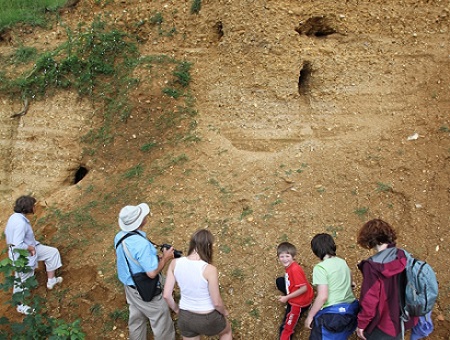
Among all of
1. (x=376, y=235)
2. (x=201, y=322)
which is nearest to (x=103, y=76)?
(x=201, y=322)

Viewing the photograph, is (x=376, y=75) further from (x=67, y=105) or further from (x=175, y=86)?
(x=67, y=105)

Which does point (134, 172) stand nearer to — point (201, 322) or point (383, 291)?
point (201, 322)

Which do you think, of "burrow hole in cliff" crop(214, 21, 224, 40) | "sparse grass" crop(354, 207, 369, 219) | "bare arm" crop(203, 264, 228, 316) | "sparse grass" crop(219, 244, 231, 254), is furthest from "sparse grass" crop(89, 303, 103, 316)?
"burrow hole in cliff" crop(214, 21, 224, 40)

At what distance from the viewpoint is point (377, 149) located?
6.29m

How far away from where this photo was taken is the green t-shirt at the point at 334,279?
12.0 feet

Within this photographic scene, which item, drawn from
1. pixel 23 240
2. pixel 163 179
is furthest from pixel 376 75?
pixel 23 240

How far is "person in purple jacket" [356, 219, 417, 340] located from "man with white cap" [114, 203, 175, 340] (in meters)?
1.78

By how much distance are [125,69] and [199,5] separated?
5.73 ft

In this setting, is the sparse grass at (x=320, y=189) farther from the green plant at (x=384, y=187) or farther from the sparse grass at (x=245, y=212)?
the sparse grass at (x=245, y=212)

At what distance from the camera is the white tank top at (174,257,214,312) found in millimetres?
3453

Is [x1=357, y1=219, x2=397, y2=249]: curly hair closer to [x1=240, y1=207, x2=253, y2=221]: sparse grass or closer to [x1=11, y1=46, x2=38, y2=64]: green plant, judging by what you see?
[x1=240, y1=207, x2=253, y2=221]: sparse grass

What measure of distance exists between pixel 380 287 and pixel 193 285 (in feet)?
4.91

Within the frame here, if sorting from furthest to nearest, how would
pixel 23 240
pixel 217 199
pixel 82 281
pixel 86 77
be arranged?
pixel 86 77, pixel 217 199, pixel 82 281, pixel 23 240

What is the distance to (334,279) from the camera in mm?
3680
